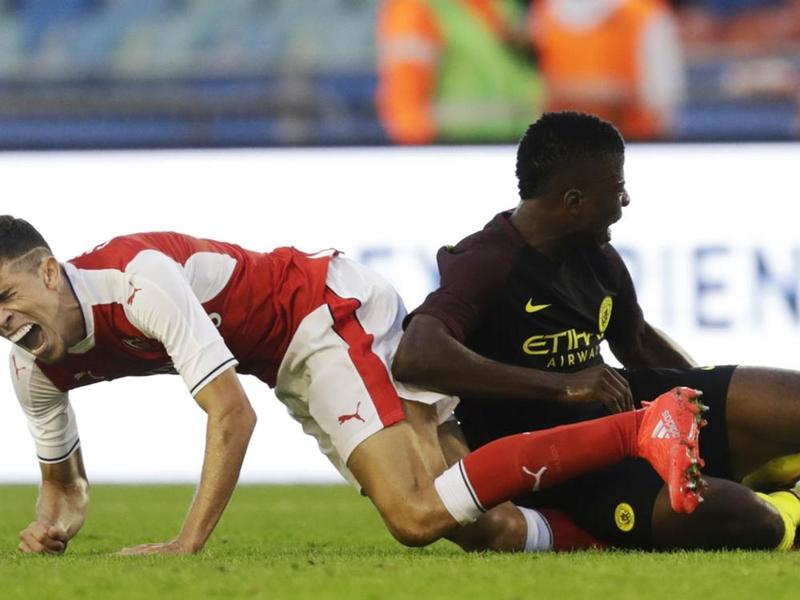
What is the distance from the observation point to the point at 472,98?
10.9m

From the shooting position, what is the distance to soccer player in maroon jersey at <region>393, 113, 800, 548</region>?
16.1 ft

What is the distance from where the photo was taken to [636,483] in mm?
4828

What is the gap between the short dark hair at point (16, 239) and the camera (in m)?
4.72

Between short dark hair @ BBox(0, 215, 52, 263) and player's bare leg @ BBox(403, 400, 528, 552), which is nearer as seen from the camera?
short dark hair @ BBox(0, 215, 52, 263)

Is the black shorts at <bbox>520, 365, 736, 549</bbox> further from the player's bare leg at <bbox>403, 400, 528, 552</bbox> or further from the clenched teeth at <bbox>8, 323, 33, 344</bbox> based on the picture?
the clenched teeth at <bbox>8, 323, 33, 344</bbox>

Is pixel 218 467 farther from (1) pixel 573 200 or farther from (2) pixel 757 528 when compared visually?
(2) pixel 757 528

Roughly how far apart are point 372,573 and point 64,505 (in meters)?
1.48

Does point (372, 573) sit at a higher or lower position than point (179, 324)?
lower

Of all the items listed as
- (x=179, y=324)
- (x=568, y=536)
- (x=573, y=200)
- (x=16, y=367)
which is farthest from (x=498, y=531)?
(x=16, y=367)

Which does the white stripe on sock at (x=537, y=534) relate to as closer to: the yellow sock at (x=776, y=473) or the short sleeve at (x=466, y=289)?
the short sleeve at (x=466, y=289)

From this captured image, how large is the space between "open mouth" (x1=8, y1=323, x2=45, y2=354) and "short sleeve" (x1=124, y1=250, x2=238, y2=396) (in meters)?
0.29

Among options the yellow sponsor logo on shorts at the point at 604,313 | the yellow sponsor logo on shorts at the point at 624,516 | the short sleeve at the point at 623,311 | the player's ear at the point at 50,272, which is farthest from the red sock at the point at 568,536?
the player's ear at the point at 50,272

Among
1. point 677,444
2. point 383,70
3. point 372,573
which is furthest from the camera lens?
point 383,70

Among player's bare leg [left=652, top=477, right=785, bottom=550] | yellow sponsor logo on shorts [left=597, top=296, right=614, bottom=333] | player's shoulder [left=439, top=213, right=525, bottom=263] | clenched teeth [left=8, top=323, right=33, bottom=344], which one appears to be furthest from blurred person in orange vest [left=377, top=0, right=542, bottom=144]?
player's bare leg [left=652, top=477, right=785, bottom=550]
